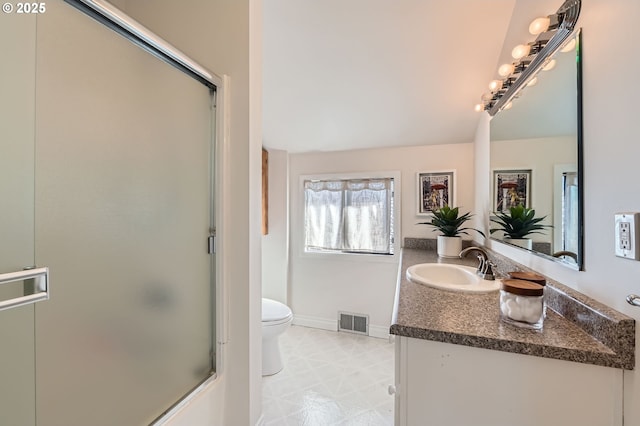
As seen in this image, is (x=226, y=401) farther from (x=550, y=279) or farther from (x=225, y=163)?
(x=550, y=279)

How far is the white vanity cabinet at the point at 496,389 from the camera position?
0.66 meters

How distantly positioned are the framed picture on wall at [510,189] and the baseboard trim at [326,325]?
1508 mm

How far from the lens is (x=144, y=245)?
2.92 ft

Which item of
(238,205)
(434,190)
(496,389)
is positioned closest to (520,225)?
(496,389)

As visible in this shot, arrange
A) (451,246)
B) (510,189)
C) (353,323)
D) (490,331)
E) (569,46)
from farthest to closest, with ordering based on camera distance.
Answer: (353,323) → (451,246) → (510,189) → (569,46) → (490,331)

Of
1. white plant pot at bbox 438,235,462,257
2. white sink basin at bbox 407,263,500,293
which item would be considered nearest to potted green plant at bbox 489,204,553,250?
white sink basin at bbox 407,263,500,293

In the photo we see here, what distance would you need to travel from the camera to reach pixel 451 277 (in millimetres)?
1561

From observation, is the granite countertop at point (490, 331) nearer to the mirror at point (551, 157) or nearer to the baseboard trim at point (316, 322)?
the mirror at point (551, 157)

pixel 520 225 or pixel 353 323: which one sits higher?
pixel 520 225

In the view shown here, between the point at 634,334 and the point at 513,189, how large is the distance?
2.93 feet

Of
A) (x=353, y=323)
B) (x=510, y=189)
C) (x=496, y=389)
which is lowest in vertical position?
(x=353, y=323)

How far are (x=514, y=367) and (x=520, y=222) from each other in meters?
0.83

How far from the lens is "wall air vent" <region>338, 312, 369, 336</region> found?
252cm

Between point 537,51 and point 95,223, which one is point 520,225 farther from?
point 95,223
